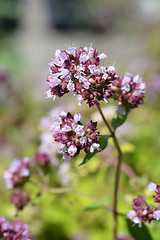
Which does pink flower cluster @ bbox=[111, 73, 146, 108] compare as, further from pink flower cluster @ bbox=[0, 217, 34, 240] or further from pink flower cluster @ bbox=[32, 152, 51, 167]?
pink flower cluster @ bbox=[0, 217, 34, 240]

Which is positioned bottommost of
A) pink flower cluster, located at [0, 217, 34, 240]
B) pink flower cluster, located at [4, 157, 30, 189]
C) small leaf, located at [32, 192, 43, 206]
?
pink flower cluster, located at [0, 217, 34, 240]

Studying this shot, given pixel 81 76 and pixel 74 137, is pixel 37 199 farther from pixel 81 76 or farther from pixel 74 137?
pixel 81 76

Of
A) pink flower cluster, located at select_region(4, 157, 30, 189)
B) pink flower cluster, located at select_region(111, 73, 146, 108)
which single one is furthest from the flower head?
pink flower cluster, located at select_region(4, 157, 30, 189)

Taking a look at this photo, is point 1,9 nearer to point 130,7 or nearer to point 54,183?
point 130,7

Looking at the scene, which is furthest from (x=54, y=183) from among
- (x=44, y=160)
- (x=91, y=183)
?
(x=44, y=160)

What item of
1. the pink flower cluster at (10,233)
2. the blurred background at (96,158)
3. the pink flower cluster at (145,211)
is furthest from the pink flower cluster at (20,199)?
the pink flower cluster at (145,211)

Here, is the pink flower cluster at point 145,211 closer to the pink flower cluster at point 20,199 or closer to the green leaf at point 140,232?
the green leaf at point 140,232

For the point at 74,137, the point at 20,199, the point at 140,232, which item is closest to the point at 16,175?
the point at 20,199

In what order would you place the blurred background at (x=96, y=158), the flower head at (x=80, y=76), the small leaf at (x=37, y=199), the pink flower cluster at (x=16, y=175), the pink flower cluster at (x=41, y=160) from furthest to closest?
the blurred background at (x=96, y=158), the pink flower cluster at (x=41, y=160), the pink flower cluster at (x=16, y=175), the small leaf at (x=37, y=199), the flower head at (x=80, y=76)
